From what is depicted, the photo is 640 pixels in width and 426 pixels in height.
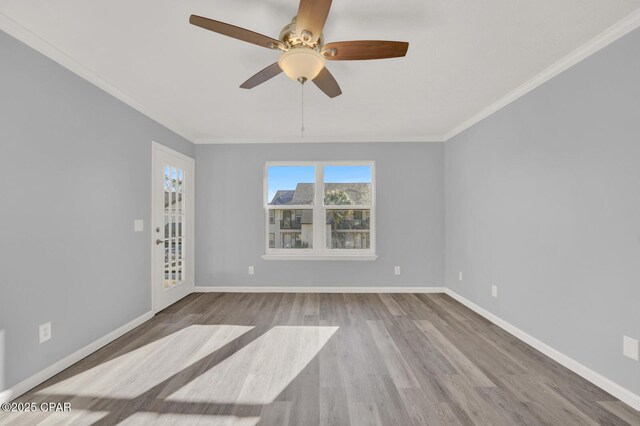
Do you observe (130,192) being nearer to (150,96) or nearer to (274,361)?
(150,96)

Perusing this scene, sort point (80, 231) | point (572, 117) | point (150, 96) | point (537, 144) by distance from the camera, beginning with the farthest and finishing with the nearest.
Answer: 1. point (150, 96)
2. point (537, 144)
3. point (80, 231)
4. point (572, 117)

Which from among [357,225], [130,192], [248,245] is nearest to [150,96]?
[130,192]

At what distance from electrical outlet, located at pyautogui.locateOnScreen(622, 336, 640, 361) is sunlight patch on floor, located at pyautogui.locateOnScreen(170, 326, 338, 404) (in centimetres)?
216

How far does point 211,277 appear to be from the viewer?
4242 mm

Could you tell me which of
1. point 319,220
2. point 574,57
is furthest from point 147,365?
point 574,57

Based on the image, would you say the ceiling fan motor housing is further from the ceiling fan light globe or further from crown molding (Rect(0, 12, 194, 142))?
crown molding (Rect(0, 12, 194, 142))

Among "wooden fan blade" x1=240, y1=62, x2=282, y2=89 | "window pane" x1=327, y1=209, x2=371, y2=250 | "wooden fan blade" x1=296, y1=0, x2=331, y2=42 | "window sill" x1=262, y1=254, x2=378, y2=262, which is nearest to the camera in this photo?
"wooden fan blade" x1=296, y1=0, x2=331, y2=42

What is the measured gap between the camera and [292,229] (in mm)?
4371

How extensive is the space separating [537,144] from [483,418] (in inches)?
91.3

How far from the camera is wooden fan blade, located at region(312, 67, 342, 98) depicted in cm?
189

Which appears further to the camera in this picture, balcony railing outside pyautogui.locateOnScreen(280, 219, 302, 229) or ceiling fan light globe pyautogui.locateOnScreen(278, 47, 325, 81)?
balcony railing outside pyautogui.locateOnScreen(280, 219, 302, 229)

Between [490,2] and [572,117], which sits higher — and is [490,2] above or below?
above

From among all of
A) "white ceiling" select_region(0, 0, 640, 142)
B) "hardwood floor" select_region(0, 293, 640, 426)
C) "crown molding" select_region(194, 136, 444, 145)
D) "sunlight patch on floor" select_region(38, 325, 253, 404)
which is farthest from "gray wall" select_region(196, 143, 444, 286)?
"sunlight patch on floor" select_region(38, 325, 253, 404)

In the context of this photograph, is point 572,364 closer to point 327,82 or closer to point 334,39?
point 327,82
